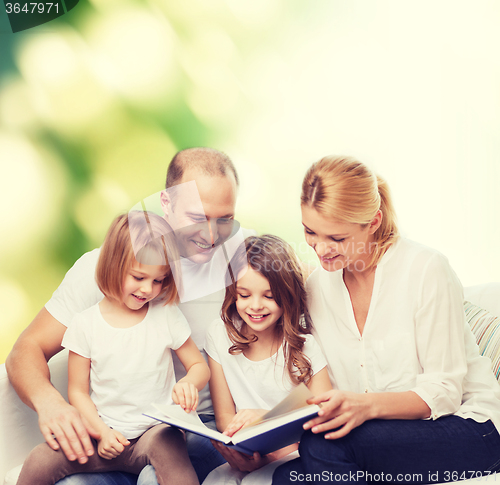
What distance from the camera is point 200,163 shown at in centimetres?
129

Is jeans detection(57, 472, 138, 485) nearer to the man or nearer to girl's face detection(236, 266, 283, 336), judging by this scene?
the man

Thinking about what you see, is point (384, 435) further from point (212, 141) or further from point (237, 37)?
point (237, 37)

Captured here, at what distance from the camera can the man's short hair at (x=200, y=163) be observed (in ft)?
4.19

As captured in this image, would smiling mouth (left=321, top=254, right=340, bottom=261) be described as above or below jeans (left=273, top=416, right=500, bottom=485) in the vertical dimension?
above

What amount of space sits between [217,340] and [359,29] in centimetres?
114

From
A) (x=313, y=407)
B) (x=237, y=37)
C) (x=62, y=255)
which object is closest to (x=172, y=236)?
(x=62, y=255)

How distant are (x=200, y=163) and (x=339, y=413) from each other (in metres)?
0.76

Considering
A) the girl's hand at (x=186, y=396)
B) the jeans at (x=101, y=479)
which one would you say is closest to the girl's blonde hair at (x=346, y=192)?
the girl's hand at (x=186, y=396)

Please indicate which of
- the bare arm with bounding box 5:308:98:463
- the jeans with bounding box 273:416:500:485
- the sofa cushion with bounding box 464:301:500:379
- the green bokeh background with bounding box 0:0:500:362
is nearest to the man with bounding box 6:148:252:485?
the bare arm with bounding box 5:308:98:463

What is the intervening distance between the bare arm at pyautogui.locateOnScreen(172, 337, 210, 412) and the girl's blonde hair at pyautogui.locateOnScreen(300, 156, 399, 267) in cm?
47

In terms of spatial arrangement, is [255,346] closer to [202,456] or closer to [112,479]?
[202,456]

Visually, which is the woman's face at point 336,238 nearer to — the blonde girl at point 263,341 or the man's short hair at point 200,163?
the blonde girl at point 263,341

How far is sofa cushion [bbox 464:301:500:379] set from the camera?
119cm

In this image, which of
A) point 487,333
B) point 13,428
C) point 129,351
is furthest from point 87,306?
point 487,333
